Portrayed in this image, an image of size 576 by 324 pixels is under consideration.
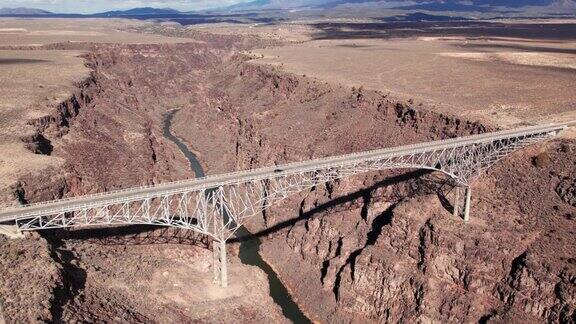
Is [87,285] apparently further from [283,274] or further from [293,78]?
[293,78]

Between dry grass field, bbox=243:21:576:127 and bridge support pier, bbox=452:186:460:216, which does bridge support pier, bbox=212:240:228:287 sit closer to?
bridge support pier, bbox=452:186:460:216

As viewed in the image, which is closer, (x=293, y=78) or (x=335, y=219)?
(x=335, y=219)

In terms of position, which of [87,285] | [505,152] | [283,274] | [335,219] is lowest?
[283,274]

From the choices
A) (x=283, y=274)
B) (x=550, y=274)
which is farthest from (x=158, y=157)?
(x=550, y=274)

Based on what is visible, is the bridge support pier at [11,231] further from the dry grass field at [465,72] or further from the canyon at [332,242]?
the dry grass field at [465,72]

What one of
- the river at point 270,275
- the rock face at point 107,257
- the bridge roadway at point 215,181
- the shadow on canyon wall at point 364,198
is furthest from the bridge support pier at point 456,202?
the rock face at point 107,257

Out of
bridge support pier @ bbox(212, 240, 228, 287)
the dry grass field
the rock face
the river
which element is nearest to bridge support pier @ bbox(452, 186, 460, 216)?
the dry grass field

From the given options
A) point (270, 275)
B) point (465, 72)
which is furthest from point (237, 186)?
point (465, 72)

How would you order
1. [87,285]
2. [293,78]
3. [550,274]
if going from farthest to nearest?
1. [293,78]
2. [550,274]
3. [87,285]
